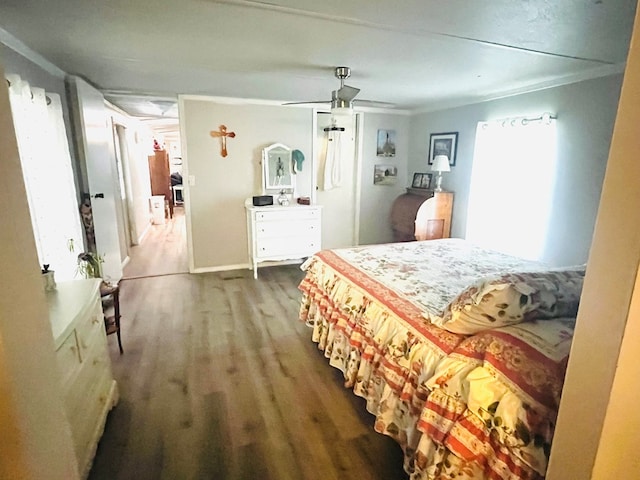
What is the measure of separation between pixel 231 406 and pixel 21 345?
64.2 inches

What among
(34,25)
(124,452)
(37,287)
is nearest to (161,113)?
(34,25)

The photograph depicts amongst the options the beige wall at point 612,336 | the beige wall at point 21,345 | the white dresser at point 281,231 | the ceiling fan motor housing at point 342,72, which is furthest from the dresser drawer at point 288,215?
the beige wall at point 612,336

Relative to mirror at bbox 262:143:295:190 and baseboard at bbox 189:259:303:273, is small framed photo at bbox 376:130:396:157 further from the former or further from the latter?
baseboard at bbox 189:259:303:273

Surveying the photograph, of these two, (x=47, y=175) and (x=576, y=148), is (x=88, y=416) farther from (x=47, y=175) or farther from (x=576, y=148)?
(x=576, y=148)

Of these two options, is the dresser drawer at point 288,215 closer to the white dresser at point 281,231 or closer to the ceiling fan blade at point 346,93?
the white dresser at point 281,231

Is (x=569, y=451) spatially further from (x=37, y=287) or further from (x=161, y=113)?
(x=161, y=113)

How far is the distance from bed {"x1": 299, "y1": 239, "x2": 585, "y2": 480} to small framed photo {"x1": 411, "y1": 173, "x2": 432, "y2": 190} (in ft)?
9.29

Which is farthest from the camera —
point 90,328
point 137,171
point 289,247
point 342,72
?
point 137,171

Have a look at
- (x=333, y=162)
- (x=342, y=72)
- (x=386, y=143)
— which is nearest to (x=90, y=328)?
(x=342, y=72)

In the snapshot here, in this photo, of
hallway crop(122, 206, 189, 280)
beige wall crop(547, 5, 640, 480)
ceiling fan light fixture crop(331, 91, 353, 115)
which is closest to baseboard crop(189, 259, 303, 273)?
hallway crop(122, 206, 189, 280)

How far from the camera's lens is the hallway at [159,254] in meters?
4.61

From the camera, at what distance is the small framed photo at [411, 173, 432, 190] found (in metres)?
4.81

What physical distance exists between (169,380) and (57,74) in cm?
268

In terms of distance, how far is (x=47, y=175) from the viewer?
2.38 meters
